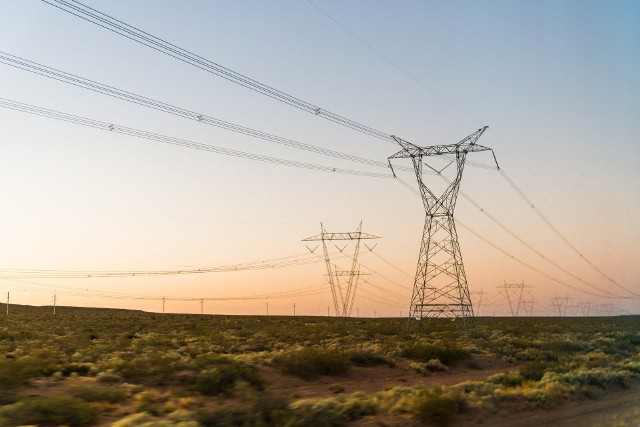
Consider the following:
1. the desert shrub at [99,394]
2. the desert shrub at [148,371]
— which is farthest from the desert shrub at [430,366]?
the desert shrub at [99,394]

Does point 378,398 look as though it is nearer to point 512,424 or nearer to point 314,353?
point 512,424

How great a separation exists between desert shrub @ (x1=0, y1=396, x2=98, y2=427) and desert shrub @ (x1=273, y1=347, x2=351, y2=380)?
57.2 feet

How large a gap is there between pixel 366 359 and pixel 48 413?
2670 cm

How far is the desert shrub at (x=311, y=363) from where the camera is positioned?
1494 inches

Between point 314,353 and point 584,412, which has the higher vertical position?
point 314,353

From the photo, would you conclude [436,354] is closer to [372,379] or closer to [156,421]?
[372,379]

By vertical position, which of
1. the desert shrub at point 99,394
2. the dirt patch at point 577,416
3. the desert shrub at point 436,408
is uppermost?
the desert shrub at point 99,394

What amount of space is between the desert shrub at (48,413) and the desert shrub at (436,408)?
11.8 m

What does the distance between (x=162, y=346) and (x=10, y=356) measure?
1379cm

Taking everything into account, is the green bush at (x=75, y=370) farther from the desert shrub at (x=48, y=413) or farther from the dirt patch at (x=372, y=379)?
the desert shrub at (x=48, y=413)

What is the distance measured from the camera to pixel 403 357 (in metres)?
49.1

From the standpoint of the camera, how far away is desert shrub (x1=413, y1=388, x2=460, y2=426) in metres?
23.1

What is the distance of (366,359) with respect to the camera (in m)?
44.0

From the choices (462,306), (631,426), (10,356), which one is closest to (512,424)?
(631,426)
